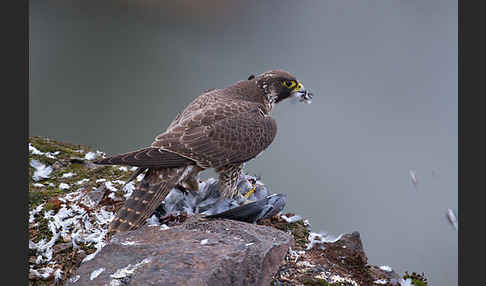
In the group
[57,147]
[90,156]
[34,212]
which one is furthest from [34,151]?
[34,212]

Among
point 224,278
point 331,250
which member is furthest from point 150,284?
point 331,250

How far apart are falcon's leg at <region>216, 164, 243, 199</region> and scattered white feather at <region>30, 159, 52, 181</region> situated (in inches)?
73.4

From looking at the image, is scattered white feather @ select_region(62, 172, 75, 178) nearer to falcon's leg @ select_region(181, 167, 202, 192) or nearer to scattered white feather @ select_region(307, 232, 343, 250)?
falcon's leg @ select_region(181, 167, 202, 192)

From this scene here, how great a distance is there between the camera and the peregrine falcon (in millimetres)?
2758

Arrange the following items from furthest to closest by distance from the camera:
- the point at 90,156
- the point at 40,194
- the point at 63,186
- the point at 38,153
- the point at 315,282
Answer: the point at 90,156, the point at 38,153, the point at 63,186, the point at 40,194, the point at 315,282

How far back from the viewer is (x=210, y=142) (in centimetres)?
307

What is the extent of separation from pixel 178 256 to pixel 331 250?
146cm

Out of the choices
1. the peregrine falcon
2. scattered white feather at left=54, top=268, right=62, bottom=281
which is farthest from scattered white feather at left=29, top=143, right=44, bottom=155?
scattered white feather at left=54, top=268, right=62, bottom=281

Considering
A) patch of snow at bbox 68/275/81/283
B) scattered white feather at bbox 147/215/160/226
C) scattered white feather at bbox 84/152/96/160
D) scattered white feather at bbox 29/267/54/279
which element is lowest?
scattered white feather at bbox 29/267/54/279

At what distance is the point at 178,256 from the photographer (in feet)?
7.48

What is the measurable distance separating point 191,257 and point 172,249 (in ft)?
0.50

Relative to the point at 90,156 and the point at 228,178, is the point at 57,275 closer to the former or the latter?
the point at 228,178

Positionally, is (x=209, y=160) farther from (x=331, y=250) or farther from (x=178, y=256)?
(x=331, y=250)

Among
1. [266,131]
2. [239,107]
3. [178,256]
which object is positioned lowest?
[178,256]
